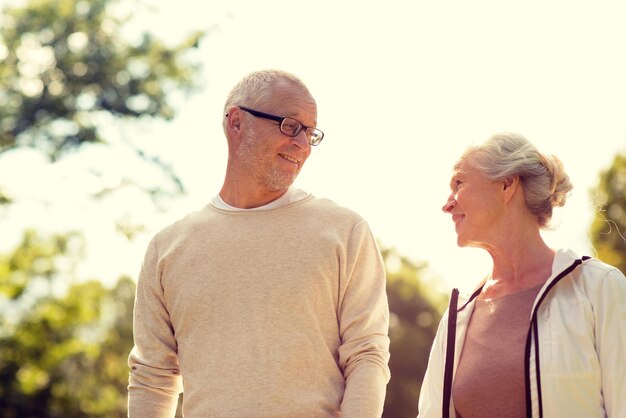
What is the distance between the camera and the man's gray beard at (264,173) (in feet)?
12.1

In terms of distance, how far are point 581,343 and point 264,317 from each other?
1.07 m

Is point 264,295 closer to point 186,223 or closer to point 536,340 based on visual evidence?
point 186,223

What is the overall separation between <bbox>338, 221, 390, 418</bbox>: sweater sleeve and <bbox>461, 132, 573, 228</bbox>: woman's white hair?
1.69 ft

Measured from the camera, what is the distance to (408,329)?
28812 millimetres

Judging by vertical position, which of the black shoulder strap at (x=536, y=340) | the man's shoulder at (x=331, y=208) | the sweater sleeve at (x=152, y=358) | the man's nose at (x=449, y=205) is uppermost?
the man's nose at (x=449, y=205)

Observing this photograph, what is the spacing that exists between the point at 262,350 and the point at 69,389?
24194 millimetres

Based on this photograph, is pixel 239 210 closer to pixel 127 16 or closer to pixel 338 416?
pixel 338 416

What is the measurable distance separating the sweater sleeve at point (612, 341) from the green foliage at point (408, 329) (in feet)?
78.4

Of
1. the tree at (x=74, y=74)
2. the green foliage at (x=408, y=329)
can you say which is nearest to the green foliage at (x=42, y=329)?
the tree at (x=74, y=74)

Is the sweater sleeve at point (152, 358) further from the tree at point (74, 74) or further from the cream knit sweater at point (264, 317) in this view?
the tree at point (74, 74)

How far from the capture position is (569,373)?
128 inches

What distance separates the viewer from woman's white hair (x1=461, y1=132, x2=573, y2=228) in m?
3.64

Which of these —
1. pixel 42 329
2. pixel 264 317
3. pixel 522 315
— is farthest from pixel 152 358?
pixel 42 329

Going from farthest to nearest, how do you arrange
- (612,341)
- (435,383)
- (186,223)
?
(186,223)
(435,383)
(612,341)
